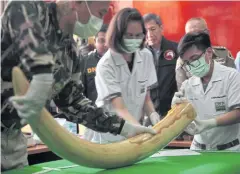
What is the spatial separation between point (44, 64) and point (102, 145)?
0.67 m

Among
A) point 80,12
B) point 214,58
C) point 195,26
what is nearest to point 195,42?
point 214,58

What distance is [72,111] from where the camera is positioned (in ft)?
6.77

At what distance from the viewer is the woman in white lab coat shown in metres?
2.55

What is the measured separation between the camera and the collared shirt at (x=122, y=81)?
2615 millimetres

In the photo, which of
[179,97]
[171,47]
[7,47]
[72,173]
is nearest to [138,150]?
[72,173]

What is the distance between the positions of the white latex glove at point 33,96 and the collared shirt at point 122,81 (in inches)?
43.9

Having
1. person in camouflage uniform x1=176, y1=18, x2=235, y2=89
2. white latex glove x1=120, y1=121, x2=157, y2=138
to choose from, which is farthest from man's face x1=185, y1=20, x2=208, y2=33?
white latex glove x1=120, y1=121, x2=157, y2=138

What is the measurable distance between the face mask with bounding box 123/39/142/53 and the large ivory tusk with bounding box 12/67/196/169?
0.47m

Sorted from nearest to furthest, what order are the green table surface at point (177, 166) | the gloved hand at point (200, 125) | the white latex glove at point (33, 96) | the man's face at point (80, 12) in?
the white latex glove at point (33, 96), the man's face at point (80, 12), the green table surface at point (177, 166), the gloved hand at point (200, 125)

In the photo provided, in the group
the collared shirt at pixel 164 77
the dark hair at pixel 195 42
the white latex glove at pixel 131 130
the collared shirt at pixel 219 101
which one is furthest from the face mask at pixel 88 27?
the collared shirt at pixel 164 77

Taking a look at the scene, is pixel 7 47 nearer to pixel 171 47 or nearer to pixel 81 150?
pixel 81 150

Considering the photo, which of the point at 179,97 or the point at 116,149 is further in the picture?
the point at 179,97

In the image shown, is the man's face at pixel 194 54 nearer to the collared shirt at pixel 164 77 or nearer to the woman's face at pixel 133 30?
the woman's face at pixel 133 30

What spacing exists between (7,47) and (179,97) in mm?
1109
